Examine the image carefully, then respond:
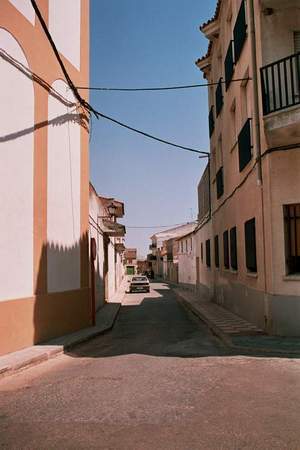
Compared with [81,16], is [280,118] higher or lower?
lower

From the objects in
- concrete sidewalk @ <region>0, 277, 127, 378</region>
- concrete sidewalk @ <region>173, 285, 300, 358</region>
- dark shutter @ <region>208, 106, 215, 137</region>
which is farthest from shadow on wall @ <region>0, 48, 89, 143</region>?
dark shutter @ <region>208, 106, 215, 137</region>

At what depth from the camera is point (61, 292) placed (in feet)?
40.1

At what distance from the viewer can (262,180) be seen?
1178 cm

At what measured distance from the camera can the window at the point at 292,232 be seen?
11.1 meters

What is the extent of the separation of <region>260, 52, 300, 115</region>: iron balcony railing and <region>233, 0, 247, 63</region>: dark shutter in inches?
101

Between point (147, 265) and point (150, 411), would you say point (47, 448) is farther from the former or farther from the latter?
point (147, 265)

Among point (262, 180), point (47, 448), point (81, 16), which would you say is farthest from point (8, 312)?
point (81, 16)

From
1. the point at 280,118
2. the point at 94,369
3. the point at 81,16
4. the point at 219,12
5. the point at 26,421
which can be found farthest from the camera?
the point at 219,12

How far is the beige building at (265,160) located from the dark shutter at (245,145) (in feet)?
0.09

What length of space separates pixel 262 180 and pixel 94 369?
6142mm

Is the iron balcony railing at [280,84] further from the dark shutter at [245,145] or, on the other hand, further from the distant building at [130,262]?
the distant building at [130,262]

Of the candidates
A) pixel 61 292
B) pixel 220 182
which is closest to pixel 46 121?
pixel 61 292

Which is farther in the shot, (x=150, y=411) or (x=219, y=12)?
(x=219, y=12)

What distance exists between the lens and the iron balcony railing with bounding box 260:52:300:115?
421 inches
